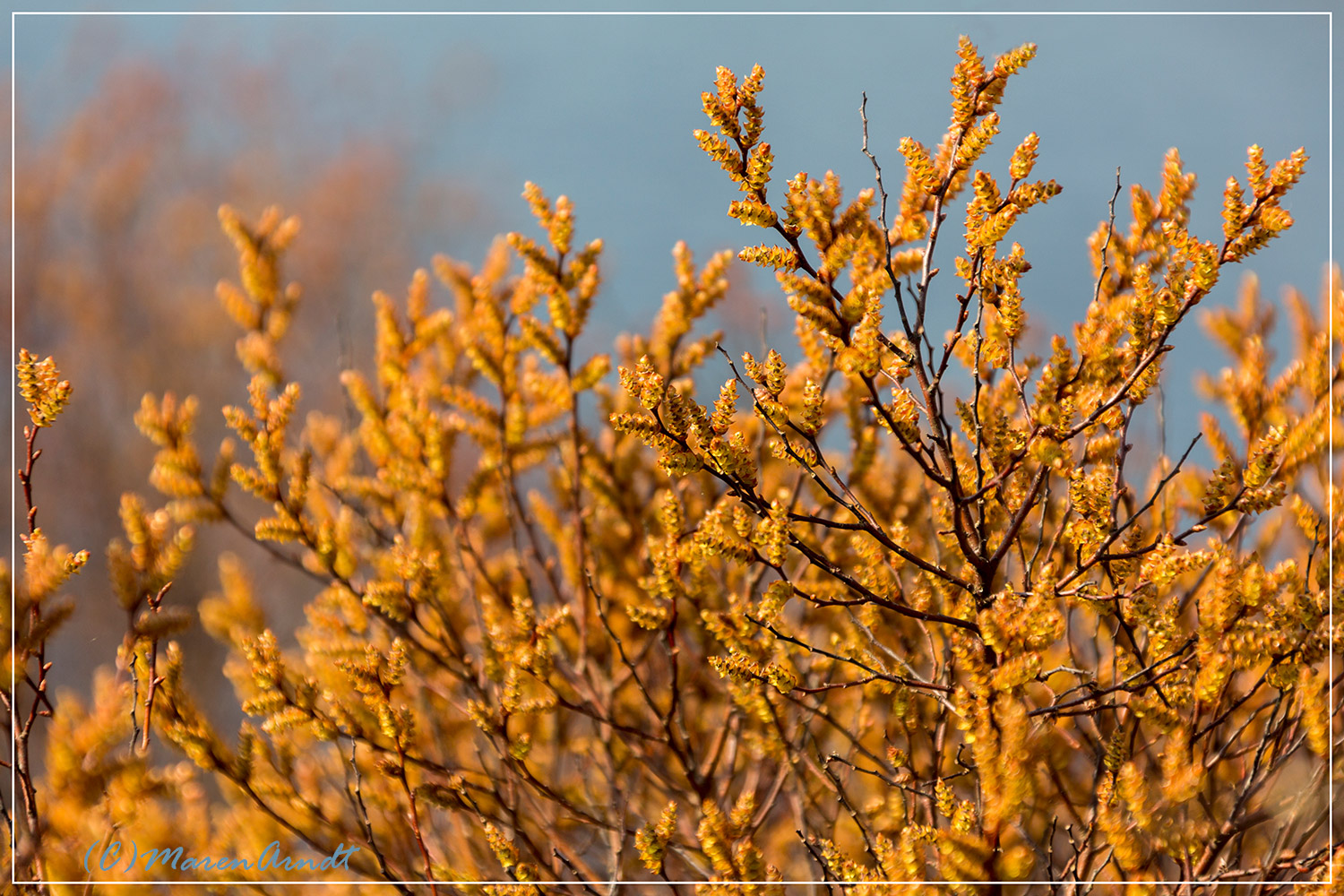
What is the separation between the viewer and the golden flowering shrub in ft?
2.74

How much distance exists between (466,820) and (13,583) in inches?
30.6

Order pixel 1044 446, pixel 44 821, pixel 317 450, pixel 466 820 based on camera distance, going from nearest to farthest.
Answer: pixel 1044 446 < pixel 44 821 < pixel 466 820 < pixel 317 450

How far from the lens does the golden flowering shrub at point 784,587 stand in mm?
836

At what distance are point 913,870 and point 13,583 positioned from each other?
1149 mm

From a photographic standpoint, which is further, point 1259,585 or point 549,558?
point 549,558

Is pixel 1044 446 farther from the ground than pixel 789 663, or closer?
farther from the ground

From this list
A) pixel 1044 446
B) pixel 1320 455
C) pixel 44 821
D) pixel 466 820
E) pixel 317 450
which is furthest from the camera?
pixel 317 450

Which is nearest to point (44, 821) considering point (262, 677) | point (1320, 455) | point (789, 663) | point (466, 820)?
point (262, 677)

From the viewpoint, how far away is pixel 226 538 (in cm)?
558

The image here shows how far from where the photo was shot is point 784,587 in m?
0.86

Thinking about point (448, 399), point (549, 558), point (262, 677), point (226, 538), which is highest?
point (226, 538)

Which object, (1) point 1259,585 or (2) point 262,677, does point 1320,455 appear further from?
(2) point 262,677

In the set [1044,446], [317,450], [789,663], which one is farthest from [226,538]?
[1044,446]

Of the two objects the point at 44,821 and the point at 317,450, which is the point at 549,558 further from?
the point at 44,821
